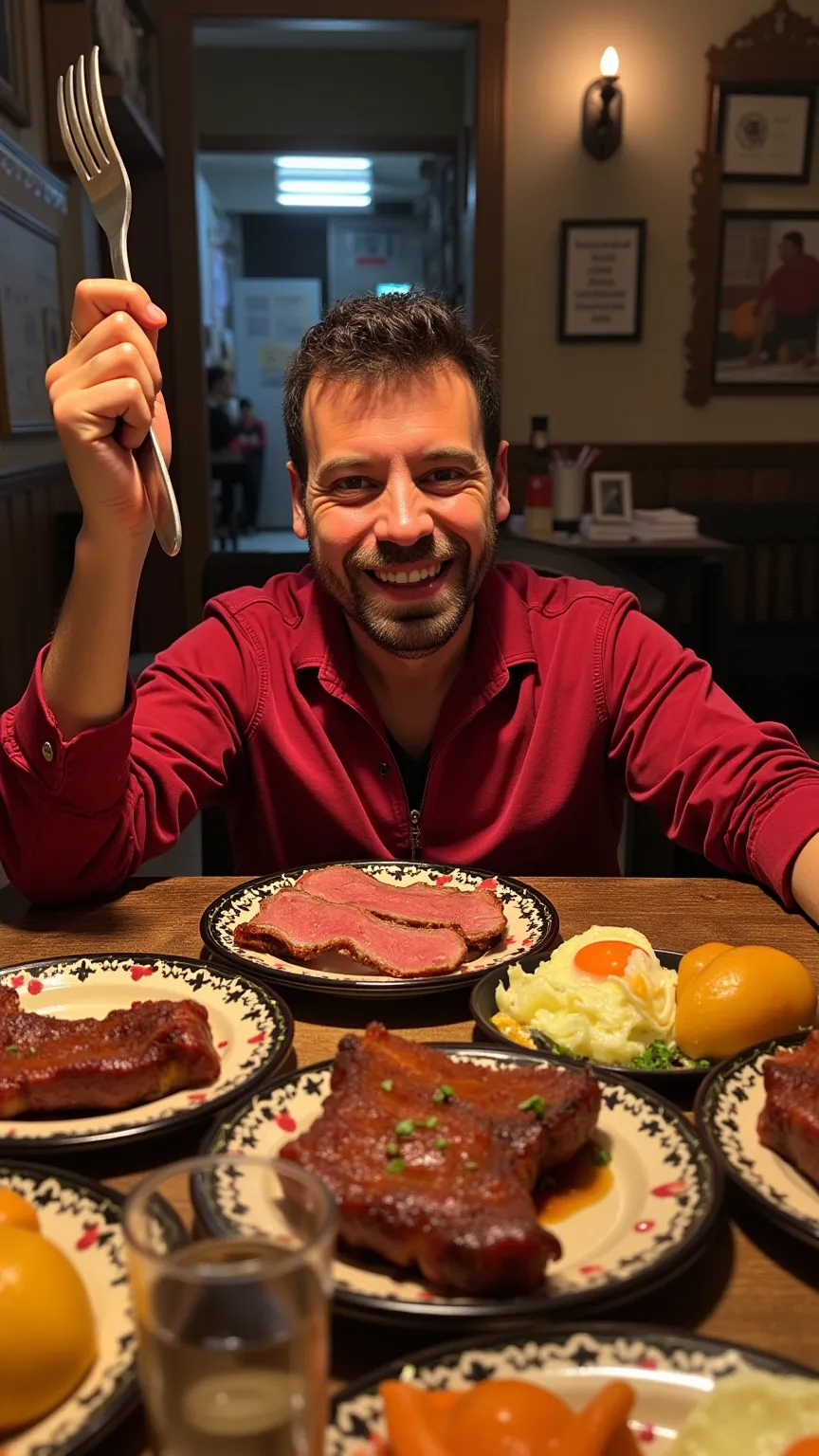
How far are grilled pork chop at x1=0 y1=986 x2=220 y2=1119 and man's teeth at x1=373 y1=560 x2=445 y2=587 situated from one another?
0.93m

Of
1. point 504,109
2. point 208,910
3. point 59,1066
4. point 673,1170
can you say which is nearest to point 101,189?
point 208,910

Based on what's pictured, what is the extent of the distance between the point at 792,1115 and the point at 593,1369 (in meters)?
0.30

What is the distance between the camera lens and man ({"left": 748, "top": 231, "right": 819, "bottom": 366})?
5789mm

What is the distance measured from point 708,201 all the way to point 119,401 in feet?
17.2

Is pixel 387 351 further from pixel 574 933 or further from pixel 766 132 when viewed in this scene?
pixel 766 132

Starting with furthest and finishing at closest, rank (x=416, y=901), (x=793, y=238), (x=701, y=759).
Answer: (x=793, y=238) < (x=701, y=759) < (x=416, y=901)

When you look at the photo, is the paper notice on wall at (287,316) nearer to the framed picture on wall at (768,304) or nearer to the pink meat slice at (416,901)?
the framed picture on wall at (768,304)

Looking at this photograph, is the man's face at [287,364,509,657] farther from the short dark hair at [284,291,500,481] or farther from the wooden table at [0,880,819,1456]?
the wooden table at [0,880,819,1456]

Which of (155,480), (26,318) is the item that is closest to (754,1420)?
(155,480)

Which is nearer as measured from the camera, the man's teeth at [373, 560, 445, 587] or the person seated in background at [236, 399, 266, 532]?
the man's teeth at [373, 560, 445, 587]

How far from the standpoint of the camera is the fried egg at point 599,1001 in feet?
3.58

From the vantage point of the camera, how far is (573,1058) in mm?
1038

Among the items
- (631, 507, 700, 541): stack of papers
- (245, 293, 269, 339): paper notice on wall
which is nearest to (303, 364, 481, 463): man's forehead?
(631, 507, 700, 541): stack of papers

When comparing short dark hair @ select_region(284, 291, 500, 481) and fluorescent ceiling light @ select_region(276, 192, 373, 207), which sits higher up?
fluorescent ceiling light @ select_region(276, 192, 373, 207)
